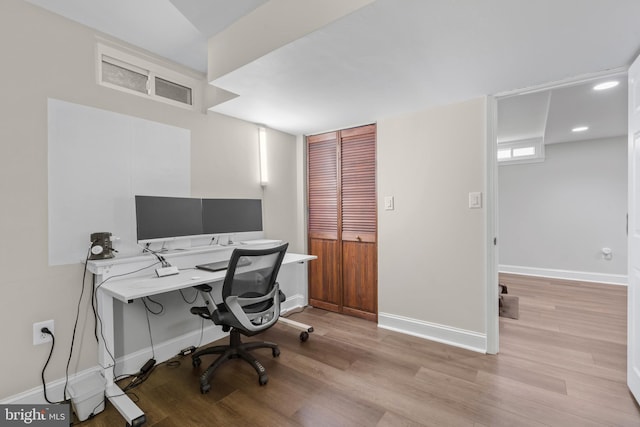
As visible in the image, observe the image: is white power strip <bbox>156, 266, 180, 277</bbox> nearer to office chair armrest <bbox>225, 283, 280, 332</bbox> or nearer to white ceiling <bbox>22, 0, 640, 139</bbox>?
office chair armrest <bbox>225, 283, 280, 332</bbox>

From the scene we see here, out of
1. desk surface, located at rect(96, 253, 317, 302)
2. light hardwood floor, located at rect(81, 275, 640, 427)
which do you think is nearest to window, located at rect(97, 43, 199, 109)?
desk surface, located at rect(96, 253, 317, 302)

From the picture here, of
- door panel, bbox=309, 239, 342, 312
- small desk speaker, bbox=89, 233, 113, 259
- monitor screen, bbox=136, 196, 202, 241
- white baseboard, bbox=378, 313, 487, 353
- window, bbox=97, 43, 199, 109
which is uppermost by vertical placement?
window, bbox=97, 43, 199, 109

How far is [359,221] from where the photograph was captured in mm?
3254

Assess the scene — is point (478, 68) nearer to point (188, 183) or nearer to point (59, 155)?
point (188, 183)

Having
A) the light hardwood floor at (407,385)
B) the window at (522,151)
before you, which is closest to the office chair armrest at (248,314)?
the light hardwood floor at (407,385)

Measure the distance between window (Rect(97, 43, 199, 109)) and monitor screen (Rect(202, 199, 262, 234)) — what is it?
911mm

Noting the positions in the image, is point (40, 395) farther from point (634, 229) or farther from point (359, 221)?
point (634, 229)

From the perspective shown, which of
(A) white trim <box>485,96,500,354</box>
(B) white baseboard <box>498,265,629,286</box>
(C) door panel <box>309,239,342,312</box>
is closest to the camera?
(A) white trim <box>485,96,500,354</box>

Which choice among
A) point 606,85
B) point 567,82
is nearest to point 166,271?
point 567,82

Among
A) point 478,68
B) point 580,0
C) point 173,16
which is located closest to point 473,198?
point 478,68

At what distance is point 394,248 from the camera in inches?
116

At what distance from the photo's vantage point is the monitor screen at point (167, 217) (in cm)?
203

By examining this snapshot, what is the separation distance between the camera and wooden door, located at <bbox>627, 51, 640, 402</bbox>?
176 centimetres

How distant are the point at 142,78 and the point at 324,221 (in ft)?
7.35
